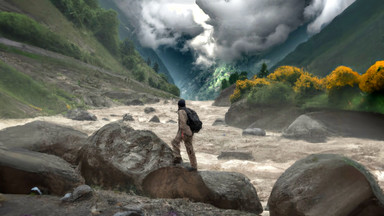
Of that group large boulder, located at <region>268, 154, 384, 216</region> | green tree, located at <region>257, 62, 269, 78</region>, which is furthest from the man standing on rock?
green tree, located at <region>257, 62, 269, 78</region>

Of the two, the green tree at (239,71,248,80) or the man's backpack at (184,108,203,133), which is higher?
the green tree at (239,71,248,80)

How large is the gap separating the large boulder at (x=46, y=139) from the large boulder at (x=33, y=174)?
1717mm

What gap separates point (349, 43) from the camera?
139125 mm

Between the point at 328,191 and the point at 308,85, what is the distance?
23.4 meters

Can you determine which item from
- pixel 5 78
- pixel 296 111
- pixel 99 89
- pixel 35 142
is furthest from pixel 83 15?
pixel 35 142

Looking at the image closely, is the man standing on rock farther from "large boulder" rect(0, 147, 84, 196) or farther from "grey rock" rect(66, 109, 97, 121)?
"grey rock" rect(66, 109, 97, 121)

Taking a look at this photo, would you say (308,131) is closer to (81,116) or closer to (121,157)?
(121,157)

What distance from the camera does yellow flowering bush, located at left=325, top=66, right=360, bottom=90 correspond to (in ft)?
73.7

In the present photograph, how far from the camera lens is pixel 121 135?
866 cm

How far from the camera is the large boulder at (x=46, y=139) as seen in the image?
370 inches

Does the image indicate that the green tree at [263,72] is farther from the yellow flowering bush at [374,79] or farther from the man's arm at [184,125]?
the man's arm at [184,125]

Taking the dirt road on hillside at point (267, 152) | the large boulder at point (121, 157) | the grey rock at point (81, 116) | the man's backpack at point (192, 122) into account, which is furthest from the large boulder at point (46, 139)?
the grey rock at point (81, 116)

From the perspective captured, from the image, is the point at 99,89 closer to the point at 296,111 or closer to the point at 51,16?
the point at 296,111

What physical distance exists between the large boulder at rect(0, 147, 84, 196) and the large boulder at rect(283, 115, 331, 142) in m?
17.5
